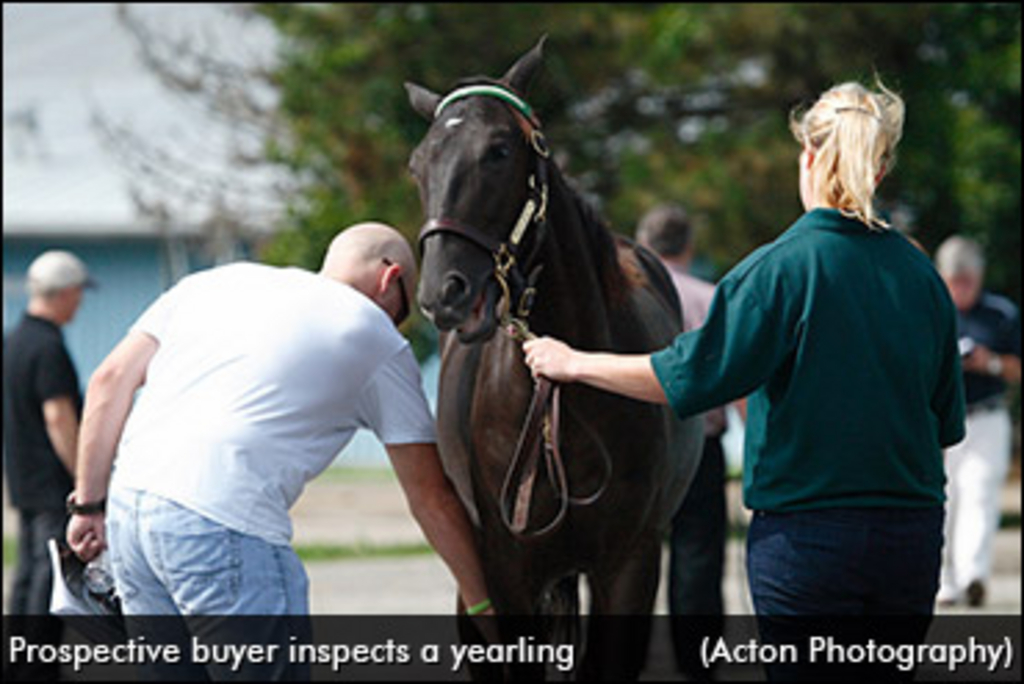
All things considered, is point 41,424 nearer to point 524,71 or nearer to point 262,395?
point 524,71

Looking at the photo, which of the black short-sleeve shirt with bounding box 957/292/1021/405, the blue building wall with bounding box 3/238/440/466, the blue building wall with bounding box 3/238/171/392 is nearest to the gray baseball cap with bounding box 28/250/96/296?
the black short-sleeve shirt with bounding box 957/292/1021/405

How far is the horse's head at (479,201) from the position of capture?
455cm

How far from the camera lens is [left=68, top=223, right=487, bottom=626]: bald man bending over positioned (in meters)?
3.97

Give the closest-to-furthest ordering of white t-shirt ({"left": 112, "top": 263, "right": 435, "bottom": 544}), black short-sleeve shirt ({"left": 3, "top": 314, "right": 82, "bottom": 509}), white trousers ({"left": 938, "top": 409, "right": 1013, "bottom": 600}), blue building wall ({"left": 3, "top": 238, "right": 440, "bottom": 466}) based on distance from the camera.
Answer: white t-shirt ({"left": 112, "top": 263, "right": 435, "bottom": 544}) < black short-sleeve shirt ({"left": 3, "top": 314, "right": 82, "bottom": 509}) < white trousers ({"left": 938, "top": 409, "right": 1013, "bottom": 600}) < blue building wall ({"left": 3, "top": 238, "right": 440, "bottom": 466})

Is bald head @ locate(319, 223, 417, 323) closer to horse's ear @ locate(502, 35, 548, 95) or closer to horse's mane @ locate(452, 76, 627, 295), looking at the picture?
horse's ear @ locate(502, 35, 548, 95)

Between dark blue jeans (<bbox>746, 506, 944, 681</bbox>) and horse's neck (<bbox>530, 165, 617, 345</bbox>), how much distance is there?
139 centimetres

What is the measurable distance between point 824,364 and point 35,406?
18.2 ft

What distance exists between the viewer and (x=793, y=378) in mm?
3908

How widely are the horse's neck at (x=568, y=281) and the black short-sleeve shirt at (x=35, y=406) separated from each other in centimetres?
384

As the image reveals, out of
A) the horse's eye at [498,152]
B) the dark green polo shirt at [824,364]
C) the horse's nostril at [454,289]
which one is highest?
the horse's eye at [498,152]

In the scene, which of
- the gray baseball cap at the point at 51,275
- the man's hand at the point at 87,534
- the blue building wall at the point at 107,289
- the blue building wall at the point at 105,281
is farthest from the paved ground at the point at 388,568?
the blue building wall at the point at 105,281

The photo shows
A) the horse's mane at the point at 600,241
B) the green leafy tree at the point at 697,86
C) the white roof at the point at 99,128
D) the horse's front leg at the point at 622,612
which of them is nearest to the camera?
the horse's mane at the point at 600,241

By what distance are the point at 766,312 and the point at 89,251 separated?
2466 cm

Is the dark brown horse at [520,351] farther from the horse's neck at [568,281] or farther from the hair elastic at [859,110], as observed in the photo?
the hair elastic at [859,110]
